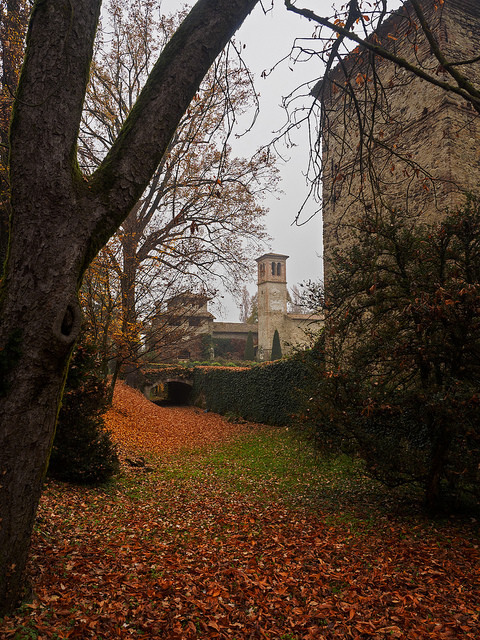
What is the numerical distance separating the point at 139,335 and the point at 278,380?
5.74 m

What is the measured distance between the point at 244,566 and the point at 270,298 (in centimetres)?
3197

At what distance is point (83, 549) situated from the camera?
363cm

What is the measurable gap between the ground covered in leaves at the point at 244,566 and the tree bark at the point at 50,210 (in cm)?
73

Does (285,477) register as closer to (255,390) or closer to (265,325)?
(255,390)

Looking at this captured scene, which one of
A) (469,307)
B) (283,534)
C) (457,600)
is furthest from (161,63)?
(283,534)

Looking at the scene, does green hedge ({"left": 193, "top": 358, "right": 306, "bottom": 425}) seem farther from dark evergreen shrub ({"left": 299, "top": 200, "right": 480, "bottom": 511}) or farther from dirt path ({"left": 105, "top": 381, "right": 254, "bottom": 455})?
dark evergreen shrub ({"left": 299, "top": 200, "right": 480, "bottom": 511})

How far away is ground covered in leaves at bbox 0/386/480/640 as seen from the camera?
8.93ft

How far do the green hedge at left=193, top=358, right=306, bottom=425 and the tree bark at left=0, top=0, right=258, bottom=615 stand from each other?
10003 mm

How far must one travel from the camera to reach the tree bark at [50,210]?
2252 mm

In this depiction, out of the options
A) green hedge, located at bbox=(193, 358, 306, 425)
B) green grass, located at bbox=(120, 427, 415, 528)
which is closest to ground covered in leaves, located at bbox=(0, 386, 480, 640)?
green grass, located at bbox=(120, 427, 415, 528)

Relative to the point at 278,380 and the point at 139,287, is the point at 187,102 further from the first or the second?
the point at 278,380

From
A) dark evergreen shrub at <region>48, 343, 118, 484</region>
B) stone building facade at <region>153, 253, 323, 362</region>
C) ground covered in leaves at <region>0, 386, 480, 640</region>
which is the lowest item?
ground covered in leaves at <region>0, 386, 480, 640</region>

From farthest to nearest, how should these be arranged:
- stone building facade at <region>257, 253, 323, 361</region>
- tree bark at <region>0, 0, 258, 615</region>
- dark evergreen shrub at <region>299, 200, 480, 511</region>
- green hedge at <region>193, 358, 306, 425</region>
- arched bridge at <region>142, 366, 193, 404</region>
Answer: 1. stone building facade at <region>257, 253, 323, 361</region>
2. arched bridge at <region>142, 366, 193, 404</region>
3. green hedge at <region>193, 358, 306, 425</region>
4. dark evergreen shrub at <region>299, 200, 480, 511</region>
5. tree bark at <region>0, 0, 258, 615</region>

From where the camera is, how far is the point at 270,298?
1391 inches
